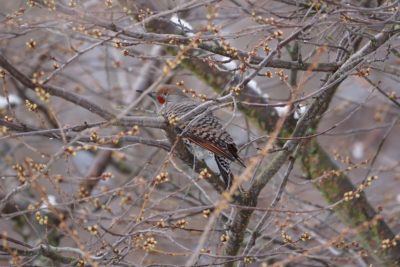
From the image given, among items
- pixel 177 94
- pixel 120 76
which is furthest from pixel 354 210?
pixel 120 76

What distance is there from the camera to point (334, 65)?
495cm

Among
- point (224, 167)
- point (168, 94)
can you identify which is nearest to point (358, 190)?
point (224, 167)

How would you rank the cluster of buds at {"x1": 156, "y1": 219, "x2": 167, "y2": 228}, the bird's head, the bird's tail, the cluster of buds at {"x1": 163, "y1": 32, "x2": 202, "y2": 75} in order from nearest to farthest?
the cluster of buds at {"x1": 163, "y1": 32, "x2": 202, "y2": 75} → the cluster of buds at {"x1": 156, "y1": 219, "x2": 167, "y2": 228} → the bird's tail → the bird's head

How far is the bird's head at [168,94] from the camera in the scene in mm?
7533

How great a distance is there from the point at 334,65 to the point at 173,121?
1.38 metres

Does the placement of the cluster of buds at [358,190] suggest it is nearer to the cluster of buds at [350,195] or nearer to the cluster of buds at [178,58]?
the cluster of buds at [350,195]

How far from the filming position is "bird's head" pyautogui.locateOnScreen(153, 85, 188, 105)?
24.7 feet

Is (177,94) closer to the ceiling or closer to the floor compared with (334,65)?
closer to the ceiling

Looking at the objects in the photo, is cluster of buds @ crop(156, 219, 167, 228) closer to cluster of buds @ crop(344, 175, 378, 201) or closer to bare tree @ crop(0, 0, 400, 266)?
bare tree @ crop(0, 0, 400, 266)

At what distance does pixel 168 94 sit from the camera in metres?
7.60

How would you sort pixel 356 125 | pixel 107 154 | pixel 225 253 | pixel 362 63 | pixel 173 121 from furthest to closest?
pixel 356 125 → pixel 107 154 → pixel 225 253 → pixel 362 63 → pixel 173 121

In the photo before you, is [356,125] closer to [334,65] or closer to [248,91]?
[248,91]

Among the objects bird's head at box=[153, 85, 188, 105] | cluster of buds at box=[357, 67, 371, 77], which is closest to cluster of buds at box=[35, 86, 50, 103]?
cluster of buds at box=[357, 67, 371, 77]

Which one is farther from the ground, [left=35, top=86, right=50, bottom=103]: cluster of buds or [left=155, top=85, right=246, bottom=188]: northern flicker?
[left=155, top=85, right=246, bottom=188]: northern flicker
